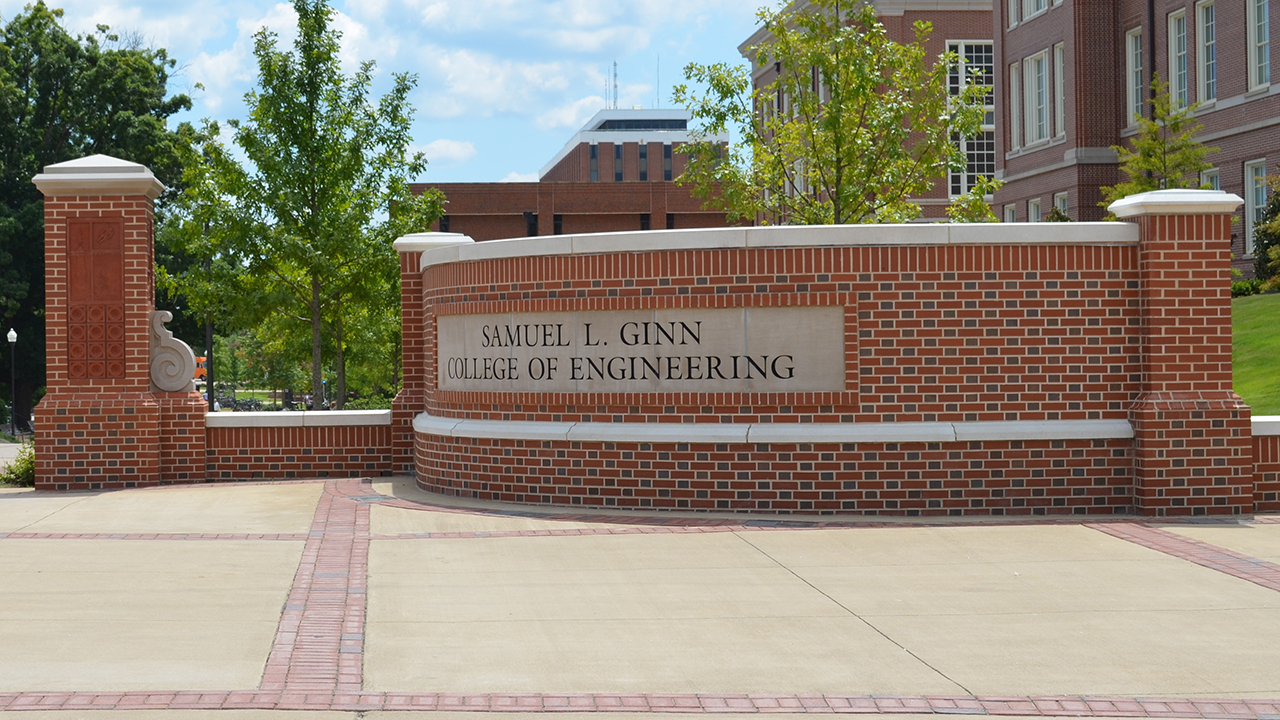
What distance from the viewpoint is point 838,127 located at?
58.5 feet

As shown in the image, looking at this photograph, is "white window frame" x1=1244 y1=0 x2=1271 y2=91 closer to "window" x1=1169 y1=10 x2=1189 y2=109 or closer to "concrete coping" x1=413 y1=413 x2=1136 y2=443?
"window" x1=1169 y1=10 x2=1189 y2=109

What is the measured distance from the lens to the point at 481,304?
12141mm

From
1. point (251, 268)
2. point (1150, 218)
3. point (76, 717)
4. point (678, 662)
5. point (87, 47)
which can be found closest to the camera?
point (76, 717)

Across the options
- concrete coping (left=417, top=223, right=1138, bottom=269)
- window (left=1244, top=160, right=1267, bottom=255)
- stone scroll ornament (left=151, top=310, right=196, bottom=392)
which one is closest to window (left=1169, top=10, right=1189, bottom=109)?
window (left=1244, top=160, right=1267, bottom=255)

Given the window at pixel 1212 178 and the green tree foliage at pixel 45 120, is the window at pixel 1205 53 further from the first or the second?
the green tree foliage at pixel 45 120

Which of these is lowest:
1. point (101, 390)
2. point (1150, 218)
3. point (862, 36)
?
point (101, 390)

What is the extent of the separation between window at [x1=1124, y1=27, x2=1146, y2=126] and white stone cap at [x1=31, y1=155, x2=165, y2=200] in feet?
109

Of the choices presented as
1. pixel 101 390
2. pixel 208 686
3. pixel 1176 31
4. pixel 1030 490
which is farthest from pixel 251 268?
pixel 1176 31

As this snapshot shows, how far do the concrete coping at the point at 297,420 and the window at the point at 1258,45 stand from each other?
1071 inches

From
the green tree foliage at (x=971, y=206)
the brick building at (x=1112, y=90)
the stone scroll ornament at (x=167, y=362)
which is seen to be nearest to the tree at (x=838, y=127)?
the green tree foliage at (x=971, y=206)

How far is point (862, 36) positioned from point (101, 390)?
1174 centimetres

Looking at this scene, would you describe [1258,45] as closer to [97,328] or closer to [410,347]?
[410,347]

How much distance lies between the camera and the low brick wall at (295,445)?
14000mm

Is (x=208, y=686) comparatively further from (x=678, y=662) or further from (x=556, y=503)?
(x=556, y=503)
